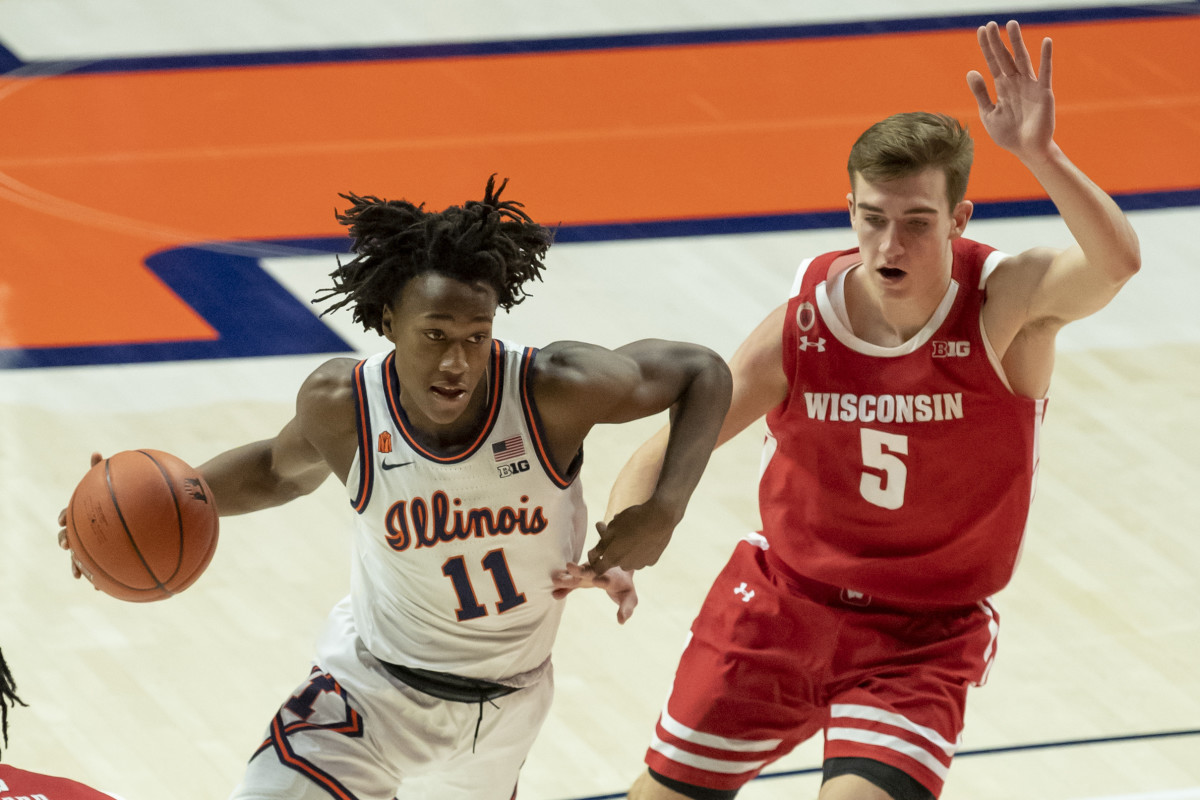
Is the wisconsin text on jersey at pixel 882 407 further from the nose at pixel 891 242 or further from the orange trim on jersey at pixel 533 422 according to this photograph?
the orange trim on jersey at pixel 533 422

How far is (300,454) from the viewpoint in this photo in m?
4.14

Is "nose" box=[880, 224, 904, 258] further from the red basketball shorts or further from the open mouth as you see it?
the open mouth

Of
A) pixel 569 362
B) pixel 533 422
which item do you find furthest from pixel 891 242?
pixel 533 422

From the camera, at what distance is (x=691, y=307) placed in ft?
26.0

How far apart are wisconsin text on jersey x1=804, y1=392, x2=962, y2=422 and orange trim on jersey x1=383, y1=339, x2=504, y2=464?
834 millimetres

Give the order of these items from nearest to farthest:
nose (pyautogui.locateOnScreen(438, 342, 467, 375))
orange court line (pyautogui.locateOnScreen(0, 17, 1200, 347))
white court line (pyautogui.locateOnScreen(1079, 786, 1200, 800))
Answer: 1. nose (pyautogui.locateOnScreen(438, 342, 467, 375))
2. white court line (pyautogui.locateOnScreen(1079, 786, 1200, 800))
3. orange court line (pyautogui.locateOnScreen(0, 17, 1200, 347))

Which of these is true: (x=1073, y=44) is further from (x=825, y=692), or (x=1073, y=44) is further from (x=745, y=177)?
(x=825, y=692)

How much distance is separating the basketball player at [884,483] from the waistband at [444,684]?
0.51 m

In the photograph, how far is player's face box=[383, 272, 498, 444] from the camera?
12.5 ft

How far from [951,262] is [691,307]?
3.61 metres

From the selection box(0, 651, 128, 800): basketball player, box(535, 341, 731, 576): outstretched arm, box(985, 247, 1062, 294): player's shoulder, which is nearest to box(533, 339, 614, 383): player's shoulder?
box(535, 341, 731, 576): outstretched arm

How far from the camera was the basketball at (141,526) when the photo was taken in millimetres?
3953

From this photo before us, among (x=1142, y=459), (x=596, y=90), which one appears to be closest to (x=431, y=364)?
(x=1142, y=459)

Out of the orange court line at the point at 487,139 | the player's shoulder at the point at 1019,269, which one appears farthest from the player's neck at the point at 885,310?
the orange court line at the point at 487,139
